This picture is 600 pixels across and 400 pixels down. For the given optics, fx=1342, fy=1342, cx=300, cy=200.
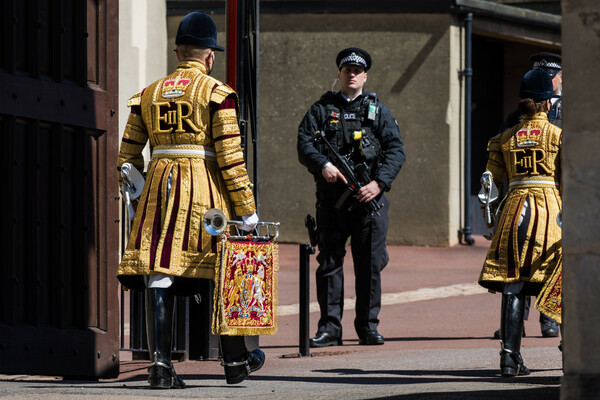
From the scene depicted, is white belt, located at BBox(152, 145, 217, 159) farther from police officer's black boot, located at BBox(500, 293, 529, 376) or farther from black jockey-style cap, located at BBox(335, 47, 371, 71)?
black jockey-style cap, located at BBox(335, 47, 371, 71)

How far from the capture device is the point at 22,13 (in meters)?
7.35

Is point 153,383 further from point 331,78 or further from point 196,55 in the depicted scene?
point 331,78

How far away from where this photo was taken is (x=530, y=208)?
7.58m

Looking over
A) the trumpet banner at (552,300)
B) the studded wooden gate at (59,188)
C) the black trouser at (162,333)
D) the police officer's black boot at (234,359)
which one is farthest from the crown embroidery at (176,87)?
the trumpet banner at (552,300)

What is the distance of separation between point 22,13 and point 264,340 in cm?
378

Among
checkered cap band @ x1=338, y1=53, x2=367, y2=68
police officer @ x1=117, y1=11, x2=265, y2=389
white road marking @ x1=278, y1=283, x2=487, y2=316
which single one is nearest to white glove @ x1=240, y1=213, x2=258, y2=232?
police officer @ x1=117, y1=11, x2=265, y2=389

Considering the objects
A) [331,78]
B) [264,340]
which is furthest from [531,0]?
[264,340]

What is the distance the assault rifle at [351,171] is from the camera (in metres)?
9.36

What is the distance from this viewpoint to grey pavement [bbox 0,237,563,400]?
20.5 feet

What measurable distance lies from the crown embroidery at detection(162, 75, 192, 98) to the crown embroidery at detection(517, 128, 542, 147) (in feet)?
6.54

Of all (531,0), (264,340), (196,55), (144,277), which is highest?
(531,0)

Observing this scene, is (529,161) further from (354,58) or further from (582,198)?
(582,198)

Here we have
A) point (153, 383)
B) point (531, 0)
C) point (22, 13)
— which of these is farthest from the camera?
point (531, 0)

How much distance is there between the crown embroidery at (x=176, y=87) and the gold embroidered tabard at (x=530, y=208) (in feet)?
6.53
